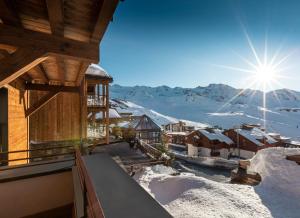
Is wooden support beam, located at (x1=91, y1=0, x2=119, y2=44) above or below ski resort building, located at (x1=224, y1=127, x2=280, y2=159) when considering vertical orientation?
above

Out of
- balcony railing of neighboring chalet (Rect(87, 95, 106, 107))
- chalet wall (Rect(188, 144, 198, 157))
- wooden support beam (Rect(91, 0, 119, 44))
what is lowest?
chalet wall (Rect(188, 144, 198, 157))

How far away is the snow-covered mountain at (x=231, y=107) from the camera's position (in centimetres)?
7691

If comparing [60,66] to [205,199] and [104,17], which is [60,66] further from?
[205,199]

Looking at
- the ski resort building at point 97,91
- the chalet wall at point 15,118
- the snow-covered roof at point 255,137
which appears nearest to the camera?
the chalet wall at point 15,118

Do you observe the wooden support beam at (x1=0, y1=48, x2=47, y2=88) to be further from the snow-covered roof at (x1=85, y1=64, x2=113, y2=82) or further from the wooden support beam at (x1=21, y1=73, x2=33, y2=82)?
the snow-covered roof at (x1=85, y1=64, x2=113, y2=82)

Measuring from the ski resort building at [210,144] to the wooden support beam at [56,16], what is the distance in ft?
94.6

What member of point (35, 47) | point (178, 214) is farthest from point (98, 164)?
point (178, 214)

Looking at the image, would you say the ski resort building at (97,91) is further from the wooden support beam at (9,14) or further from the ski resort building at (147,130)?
the wooden support beam at (9,14)

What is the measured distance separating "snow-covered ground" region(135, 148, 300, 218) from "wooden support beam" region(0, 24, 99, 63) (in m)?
4.58

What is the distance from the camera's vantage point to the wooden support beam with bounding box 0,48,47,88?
2323 mm

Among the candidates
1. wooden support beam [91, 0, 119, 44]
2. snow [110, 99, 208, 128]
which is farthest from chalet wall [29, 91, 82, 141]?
snow [110, 99, 208, 128]

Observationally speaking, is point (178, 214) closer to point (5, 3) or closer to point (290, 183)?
point (290, 183)

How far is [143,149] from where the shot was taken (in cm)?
1230

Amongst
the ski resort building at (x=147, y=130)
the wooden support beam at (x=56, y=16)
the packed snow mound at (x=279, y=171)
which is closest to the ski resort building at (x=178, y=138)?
the ski resort building at (x=147, y=130)
